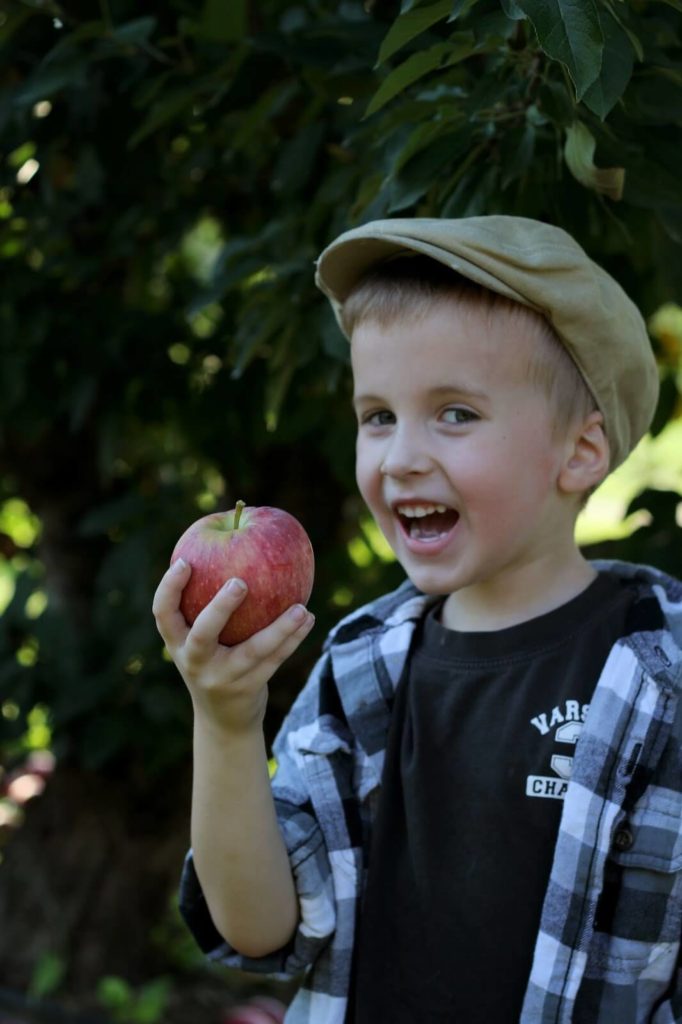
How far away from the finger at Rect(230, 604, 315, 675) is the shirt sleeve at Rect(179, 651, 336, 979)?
28cm

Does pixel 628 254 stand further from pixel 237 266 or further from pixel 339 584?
pixel 339 584

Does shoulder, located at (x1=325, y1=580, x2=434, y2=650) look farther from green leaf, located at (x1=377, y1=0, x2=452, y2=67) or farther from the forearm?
green leaf, located at (x1=377, y1=0, x2=452, y2=67)

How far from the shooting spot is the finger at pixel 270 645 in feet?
4.05

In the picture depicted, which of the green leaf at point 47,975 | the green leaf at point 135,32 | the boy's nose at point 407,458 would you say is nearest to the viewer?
the boy's nose at point 407,458

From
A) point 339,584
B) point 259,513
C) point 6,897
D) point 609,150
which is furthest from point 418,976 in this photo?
point 6,897

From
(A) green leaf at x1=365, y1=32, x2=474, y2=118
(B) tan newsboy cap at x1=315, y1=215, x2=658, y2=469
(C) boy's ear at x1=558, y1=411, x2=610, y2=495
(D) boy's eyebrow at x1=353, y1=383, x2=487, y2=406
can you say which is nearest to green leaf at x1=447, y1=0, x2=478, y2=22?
(A) green leaf at x1=365, y1=32, x2=474, y2=118

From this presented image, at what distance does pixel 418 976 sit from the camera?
1406mm

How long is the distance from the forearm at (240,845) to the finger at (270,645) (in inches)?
3.5

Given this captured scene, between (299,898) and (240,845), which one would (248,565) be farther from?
(299,898)

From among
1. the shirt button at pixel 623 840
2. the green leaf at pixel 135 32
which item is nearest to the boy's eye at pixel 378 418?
the shirt button at pixel 623 840

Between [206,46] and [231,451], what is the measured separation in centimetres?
→ 77

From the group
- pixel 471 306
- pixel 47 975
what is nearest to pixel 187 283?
pixel 471 306

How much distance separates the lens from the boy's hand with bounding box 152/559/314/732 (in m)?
1.22

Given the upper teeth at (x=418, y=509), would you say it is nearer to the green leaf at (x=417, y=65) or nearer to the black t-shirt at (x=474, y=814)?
the black t-shirt at (x=474, y=814)
